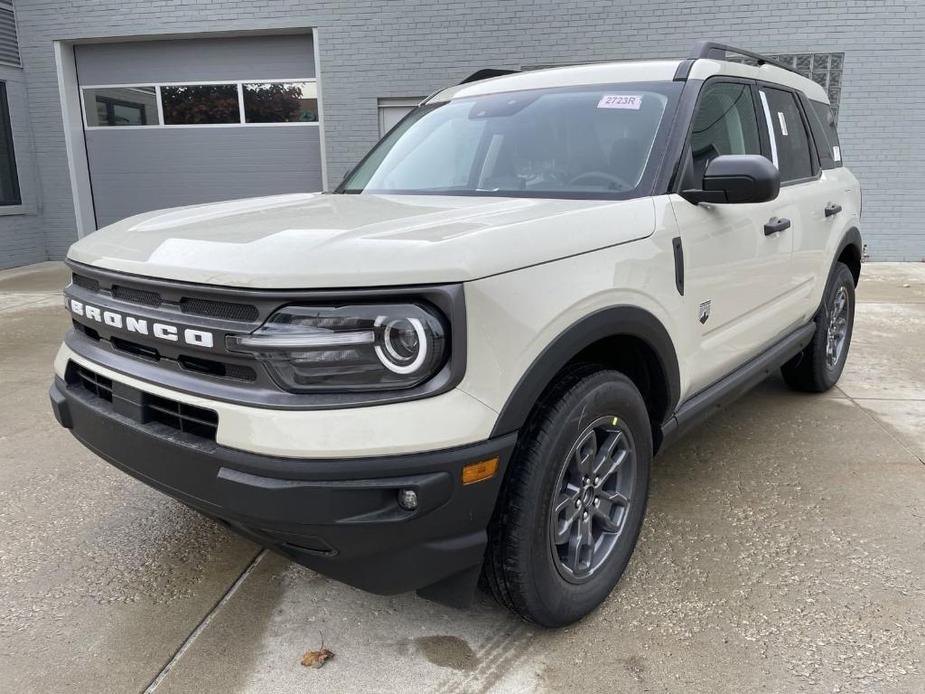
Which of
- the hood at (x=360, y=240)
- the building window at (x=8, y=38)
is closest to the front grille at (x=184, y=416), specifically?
the hood at (x=360, y=240)

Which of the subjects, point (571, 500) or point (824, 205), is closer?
point (571, 500)

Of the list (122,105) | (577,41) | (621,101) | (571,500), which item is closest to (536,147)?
(621,101)

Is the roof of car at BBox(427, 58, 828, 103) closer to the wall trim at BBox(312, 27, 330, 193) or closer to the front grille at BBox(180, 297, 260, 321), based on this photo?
the front grille at BBox(180, 297, 260, 321)

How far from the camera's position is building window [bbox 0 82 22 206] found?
1116cm

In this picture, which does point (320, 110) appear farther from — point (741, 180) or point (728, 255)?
point (741, 180)

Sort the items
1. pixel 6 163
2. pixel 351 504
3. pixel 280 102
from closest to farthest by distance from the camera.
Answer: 1. pixel 351 504
2. pixel 280 102
3. pixel 6 163

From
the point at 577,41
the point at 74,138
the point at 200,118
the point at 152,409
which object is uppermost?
the point at 577,41

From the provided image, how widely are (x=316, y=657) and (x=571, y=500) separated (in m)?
0.93

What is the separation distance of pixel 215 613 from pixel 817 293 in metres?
3.51

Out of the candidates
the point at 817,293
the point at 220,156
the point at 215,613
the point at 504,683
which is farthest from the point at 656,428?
the point at 220,156

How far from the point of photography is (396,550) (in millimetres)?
1850

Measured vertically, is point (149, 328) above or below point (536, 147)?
below

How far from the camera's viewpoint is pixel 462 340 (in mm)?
1764

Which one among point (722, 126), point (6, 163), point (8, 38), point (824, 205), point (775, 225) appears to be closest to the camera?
point (722, 126)
